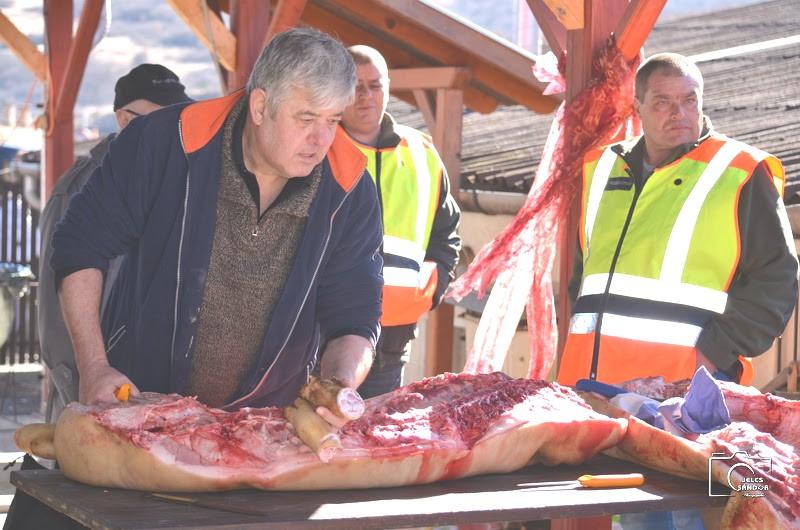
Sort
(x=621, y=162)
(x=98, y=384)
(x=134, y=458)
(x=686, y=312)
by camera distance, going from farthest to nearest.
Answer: (x=621, y=162) < (x=686, y=312) < (x=98, y=384) < (x=134, y=458)

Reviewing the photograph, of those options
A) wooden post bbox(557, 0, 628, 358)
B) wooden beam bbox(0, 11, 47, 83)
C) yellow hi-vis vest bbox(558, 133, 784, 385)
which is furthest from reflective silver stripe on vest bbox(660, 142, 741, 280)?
wooden beam bbox(0, 11, 47, 83)

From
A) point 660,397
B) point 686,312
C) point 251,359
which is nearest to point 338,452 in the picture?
point 251,359

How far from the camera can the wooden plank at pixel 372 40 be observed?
8266 mm

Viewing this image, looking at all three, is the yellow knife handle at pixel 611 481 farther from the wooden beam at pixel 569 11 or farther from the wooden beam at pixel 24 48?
the wooden beam at pixel 24 48

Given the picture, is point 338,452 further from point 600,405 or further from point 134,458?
point 600,405

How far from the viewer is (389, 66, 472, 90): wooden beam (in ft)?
25.9

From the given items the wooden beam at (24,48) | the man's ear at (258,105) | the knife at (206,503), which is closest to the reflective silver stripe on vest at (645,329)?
the man's ear at (258,105)

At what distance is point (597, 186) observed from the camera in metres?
4.76

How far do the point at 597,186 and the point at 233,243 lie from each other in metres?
1.79

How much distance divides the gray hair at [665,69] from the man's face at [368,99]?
1.09 metres

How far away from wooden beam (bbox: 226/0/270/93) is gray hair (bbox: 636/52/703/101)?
2.12 m

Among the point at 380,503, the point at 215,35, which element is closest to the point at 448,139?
the point at 215,35

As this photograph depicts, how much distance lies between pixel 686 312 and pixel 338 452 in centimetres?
182

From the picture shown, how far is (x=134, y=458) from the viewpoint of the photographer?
9.27 ft
